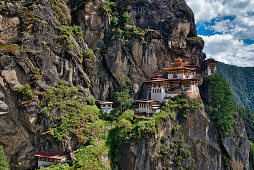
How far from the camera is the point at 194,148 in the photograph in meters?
Result: 26.1

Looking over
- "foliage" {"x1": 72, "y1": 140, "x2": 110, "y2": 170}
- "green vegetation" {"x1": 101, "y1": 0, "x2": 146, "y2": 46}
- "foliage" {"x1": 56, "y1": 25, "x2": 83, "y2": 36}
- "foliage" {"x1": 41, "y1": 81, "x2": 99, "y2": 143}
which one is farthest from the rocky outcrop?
"foliage" {"x1": 72, "y1": 140, "x2": 110, "y2": 170}

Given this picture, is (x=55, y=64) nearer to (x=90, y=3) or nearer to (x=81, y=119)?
(x=81, y=119)

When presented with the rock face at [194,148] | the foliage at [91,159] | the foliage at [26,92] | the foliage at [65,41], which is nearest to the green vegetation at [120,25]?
the foliage at [65,41]

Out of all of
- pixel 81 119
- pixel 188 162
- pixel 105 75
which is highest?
pixel 105 75

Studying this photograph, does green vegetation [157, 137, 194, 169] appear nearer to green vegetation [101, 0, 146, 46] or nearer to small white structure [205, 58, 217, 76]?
small white structure [205, 58, 217, 76]

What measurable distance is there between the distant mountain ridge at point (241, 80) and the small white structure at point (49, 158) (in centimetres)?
10956

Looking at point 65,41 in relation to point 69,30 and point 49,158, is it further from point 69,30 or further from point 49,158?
point 49,158

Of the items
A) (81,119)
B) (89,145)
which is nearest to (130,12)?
(81,119)

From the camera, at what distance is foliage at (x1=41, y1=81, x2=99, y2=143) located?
2232cm

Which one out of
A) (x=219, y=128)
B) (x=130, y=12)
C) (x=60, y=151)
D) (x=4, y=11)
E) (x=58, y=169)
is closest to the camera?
(x=58, y=169)

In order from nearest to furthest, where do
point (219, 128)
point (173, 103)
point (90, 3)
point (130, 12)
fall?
point (173, 103) → point (219, 128) → point (90, 3) → point (130, 12)

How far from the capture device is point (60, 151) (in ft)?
70.6

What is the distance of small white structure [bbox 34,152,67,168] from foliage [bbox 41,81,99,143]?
2.25 metres

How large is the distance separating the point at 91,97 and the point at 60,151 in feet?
37.3
